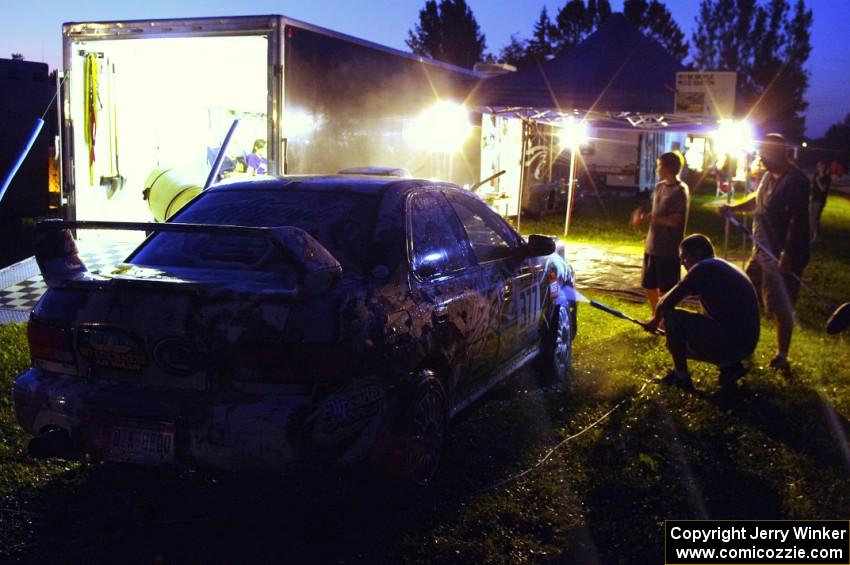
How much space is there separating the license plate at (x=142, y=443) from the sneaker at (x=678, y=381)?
156 inches

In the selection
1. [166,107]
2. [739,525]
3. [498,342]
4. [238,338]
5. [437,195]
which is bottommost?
[739,525]

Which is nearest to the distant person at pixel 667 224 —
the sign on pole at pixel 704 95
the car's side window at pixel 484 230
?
the car's side window at pixel 484 230

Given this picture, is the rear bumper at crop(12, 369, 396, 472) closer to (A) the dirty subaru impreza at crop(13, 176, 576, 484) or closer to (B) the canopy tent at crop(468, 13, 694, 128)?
(A) the dirty subaru impreza at crop(13, 176, 576, 484)

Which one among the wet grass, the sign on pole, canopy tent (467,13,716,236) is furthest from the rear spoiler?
canopy tent (467,13,716,236)

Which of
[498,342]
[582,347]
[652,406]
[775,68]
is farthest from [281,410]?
[775,68]

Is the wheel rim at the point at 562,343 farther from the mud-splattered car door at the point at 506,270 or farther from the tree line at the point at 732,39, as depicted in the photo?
the tree line at the point at 732,39

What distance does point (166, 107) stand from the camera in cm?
1320

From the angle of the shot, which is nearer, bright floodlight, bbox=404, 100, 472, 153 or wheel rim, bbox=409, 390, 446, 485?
wheel rim, bbox=409, 390, 446, 485

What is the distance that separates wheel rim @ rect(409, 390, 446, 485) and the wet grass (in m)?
0.13

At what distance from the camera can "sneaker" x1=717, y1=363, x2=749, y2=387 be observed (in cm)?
591

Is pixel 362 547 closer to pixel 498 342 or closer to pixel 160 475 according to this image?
pixel 160 475

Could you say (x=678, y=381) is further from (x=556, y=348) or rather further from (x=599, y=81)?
(x=599, y=81)

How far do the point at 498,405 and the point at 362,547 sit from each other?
7.28 feet

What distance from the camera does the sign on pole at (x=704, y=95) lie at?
12.0 metres
